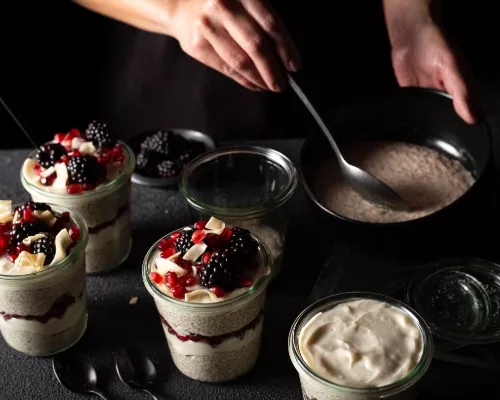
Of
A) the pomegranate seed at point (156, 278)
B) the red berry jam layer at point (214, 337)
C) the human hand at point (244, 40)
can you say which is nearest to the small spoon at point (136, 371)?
the red berry jam layer at point (214, 337)

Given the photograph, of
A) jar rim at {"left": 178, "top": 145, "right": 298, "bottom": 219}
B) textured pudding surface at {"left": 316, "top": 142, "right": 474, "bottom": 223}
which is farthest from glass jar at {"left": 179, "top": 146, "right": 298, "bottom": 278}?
textured pudding surface at {"left": 316, "top": 142, "right": 474, "bottom": 223}

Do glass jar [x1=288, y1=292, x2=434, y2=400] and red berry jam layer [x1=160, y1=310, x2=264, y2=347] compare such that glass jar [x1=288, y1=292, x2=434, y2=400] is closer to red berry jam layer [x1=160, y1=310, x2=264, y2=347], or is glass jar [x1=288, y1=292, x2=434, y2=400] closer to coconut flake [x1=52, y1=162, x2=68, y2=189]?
red berry jam layer [x1=160, y1=310, x2=264, y2=347]

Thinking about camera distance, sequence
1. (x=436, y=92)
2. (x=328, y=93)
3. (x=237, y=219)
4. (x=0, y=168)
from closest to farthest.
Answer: (x=237, y=219)
(x=436, y=92)
(x=0, y=168)
(x=328, y=93)

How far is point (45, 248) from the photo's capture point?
5.35ft

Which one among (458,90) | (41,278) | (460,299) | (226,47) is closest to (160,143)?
(226,47)

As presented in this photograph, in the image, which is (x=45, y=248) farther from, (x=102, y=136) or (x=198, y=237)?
(x=102, y=136)

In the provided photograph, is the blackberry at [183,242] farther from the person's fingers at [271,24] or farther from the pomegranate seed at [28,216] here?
the person's fingers at [271,24]

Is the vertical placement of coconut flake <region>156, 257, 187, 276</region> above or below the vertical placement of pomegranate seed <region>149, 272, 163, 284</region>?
above

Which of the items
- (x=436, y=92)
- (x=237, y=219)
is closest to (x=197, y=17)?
(x=237, y=219)

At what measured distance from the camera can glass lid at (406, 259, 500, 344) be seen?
162 centimetres

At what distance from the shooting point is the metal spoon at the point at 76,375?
164 cm

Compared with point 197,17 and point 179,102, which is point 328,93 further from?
point 197,17

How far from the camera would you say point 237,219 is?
6.02ft

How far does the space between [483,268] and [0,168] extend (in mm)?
1417
